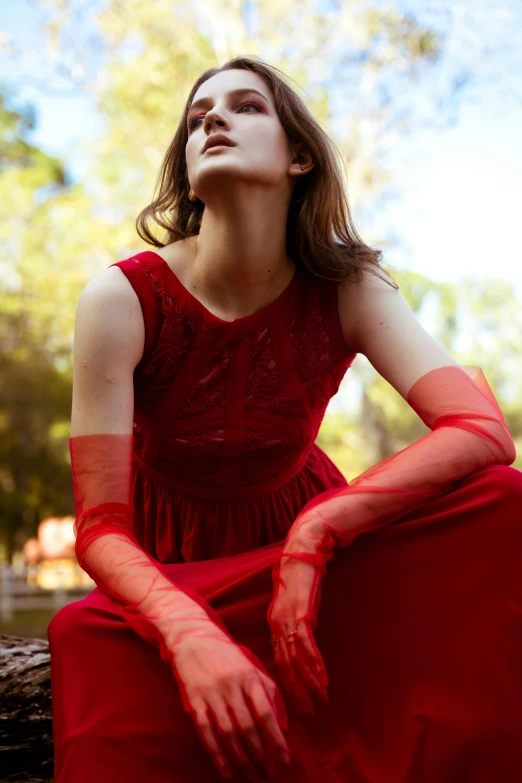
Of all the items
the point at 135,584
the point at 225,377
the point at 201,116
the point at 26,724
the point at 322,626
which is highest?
the point at 201,116

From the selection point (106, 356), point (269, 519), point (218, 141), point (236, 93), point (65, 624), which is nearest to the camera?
point (65, 624)

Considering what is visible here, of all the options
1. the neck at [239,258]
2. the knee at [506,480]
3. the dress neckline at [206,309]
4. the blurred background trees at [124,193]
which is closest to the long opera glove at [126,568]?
the dress neckline at [206,309]

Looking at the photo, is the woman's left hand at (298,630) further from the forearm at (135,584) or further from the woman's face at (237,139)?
the woman's face at (237,139)

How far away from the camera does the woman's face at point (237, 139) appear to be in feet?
5.65

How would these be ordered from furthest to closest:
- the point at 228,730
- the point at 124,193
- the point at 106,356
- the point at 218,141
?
1. the point at 124,193
2. the point at 218,141
3. the point at 106,356
4. the point at 228,730

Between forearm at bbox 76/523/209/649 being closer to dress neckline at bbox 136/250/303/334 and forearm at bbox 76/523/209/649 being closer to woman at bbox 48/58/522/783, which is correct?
woman at bbox 48/58/522/783

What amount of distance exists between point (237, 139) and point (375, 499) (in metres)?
0.83

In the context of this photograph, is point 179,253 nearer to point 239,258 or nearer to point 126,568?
point 239,258

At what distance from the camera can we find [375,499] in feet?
4.70

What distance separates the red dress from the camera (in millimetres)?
1313

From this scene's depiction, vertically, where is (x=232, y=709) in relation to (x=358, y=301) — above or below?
below

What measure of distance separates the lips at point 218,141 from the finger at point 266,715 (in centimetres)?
110

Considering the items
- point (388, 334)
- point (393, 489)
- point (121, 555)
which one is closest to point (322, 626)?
point (393, 489)

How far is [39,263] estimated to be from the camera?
13.0 metres
